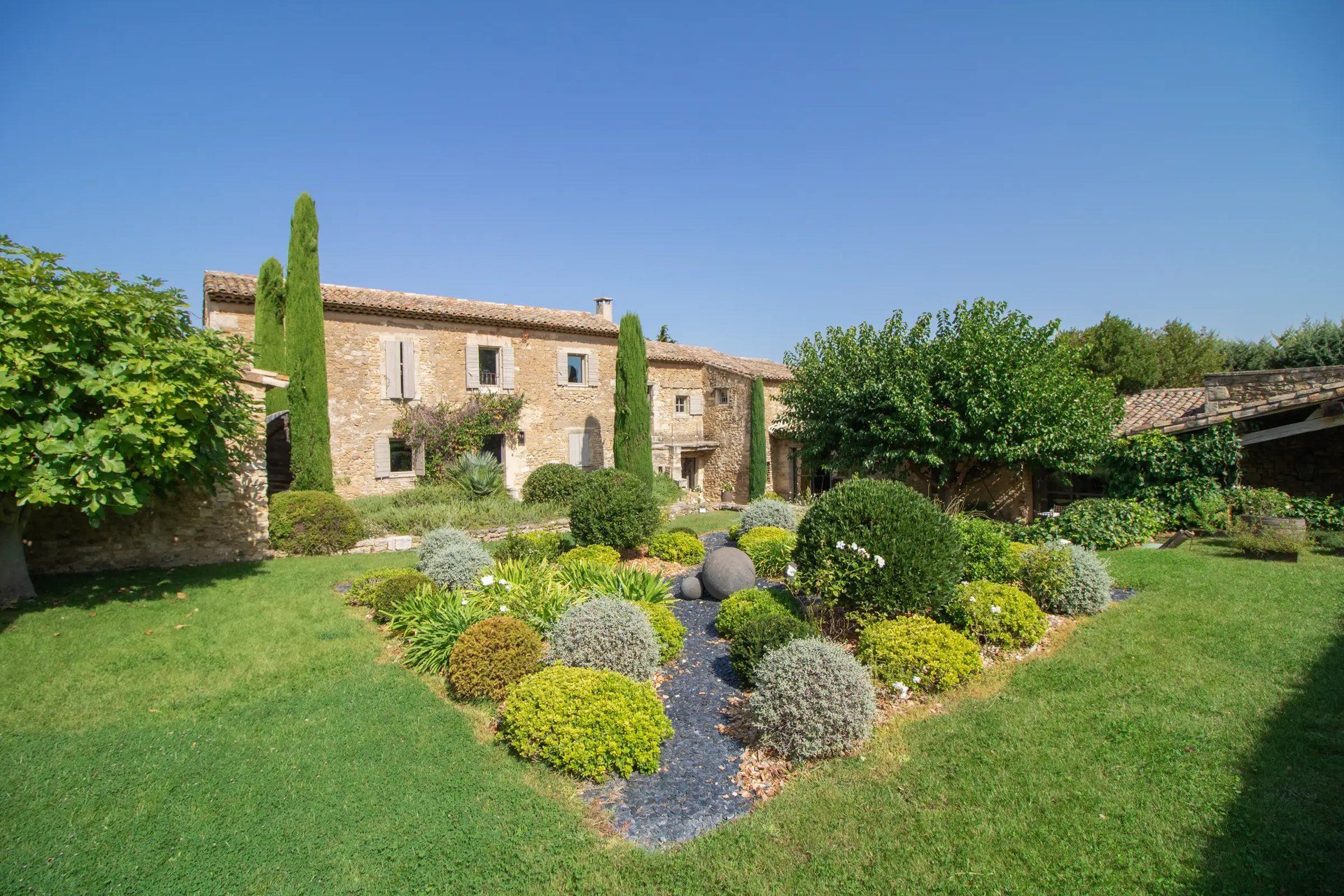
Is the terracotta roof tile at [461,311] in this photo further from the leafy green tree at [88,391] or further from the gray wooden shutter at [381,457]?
the leafy green tree at [88,391]

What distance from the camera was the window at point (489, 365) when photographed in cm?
2034

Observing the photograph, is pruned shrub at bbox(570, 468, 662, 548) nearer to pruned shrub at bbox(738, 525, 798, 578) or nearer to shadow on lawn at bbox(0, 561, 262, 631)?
pruned shrub at bbox(738, 525, 798, 578)

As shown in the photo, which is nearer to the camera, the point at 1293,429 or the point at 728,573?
the point at 728,573

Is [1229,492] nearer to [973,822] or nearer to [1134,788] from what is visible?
[1134,788]

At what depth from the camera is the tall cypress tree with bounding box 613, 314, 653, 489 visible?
20938mm

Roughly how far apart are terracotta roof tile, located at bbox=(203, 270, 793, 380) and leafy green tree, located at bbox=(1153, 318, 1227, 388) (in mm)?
18541

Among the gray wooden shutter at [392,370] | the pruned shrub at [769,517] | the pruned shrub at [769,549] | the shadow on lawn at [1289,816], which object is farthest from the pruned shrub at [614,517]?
the gray wooden shutter at [392,370]

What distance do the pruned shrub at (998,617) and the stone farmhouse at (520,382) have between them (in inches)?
632

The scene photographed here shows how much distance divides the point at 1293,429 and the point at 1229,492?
158 cm

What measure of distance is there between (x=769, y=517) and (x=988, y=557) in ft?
15.9

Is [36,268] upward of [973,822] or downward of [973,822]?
upward

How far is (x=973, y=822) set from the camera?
404 cm

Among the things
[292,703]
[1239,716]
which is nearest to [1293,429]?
[1239,716]

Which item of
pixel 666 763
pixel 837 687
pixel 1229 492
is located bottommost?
pixel 666 763
